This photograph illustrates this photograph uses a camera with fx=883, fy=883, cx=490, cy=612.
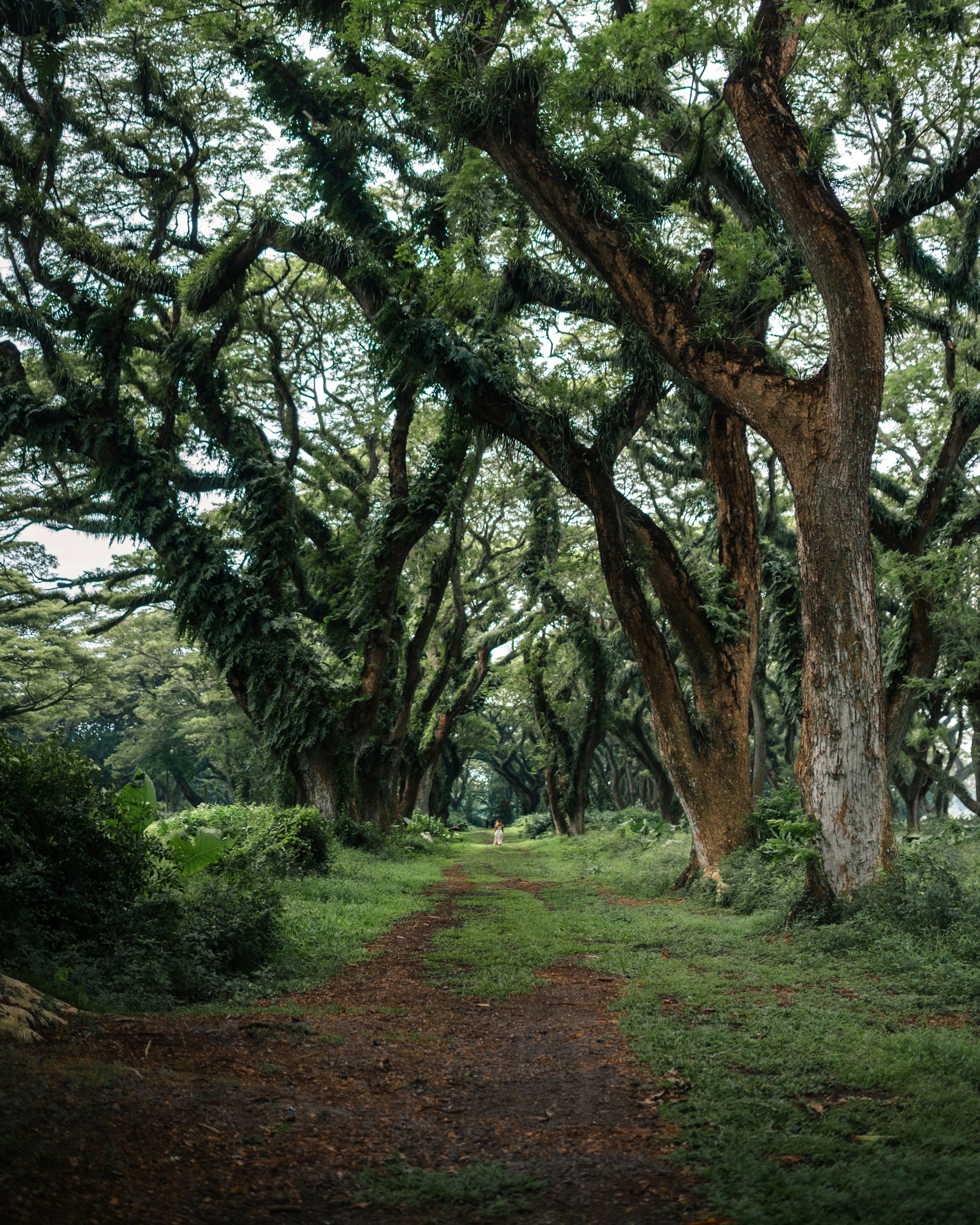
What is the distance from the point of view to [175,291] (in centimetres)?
1485

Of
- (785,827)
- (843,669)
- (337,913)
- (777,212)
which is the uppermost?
(777,212)

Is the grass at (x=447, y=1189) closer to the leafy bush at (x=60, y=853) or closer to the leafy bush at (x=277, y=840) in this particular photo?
the leafy bush at (x=60, y=853)

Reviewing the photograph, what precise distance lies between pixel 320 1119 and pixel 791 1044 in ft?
8.38

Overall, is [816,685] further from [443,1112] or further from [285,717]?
[285,717]

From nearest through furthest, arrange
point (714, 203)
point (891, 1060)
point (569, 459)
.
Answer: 1. point (891, 1060)
2. point (569, 459)
3. point (714, 203)

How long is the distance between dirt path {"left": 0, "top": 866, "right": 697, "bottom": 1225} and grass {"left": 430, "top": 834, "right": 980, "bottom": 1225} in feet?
0.86

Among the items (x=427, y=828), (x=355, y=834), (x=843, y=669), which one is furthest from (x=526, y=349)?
(x=427, y=828)

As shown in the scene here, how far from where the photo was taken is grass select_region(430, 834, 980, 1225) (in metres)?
2.95

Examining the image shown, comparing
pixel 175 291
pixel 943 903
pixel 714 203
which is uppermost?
pixel 714 203

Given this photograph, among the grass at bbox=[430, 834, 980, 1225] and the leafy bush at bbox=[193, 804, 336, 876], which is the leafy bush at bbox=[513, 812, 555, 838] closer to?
the leafy bush at bbox=[193, 804, 336, 876]

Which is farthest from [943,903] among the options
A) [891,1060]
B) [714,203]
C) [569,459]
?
[714,203]

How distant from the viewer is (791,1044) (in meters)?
4.68

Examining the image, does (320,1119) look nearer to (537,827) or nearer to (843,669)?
(843,669)

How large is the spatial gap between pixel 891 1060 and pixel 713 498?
15.2m
